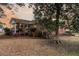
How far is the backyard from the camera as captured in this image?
3400mm

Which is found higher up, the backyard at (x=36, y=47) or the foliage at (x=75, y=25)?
the foliage at (x=75, y=25)

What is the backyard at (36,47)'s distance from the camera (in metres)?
3.40

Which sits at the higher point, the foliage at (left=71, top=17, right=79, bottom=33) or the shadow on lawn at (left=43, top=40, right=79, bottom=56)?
the foliage at (left=71, top=17, right=79, bottom=33)

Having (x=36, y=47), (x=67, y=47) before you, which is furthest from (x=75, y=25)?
(x=36, y=47)

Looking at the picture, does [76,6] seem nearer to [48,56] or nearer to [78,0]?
[78,0]

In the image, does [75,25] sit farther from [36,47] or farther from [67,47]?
[36,47]

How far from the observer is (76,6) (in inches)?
133

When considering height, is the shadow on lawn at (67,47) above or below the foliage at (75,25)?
below

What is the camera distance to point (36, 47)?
3.40 m

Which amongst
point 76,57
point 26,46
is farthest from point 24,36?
point 76,57

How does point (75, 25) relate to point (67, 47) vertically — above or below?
above

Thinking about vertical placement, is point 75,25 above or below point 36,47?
above

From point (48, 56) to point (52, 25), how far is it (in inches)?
8.3

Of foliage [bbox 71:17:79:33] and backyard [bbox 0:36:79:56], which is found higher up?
foliage [bbox 71:17:79:33]
